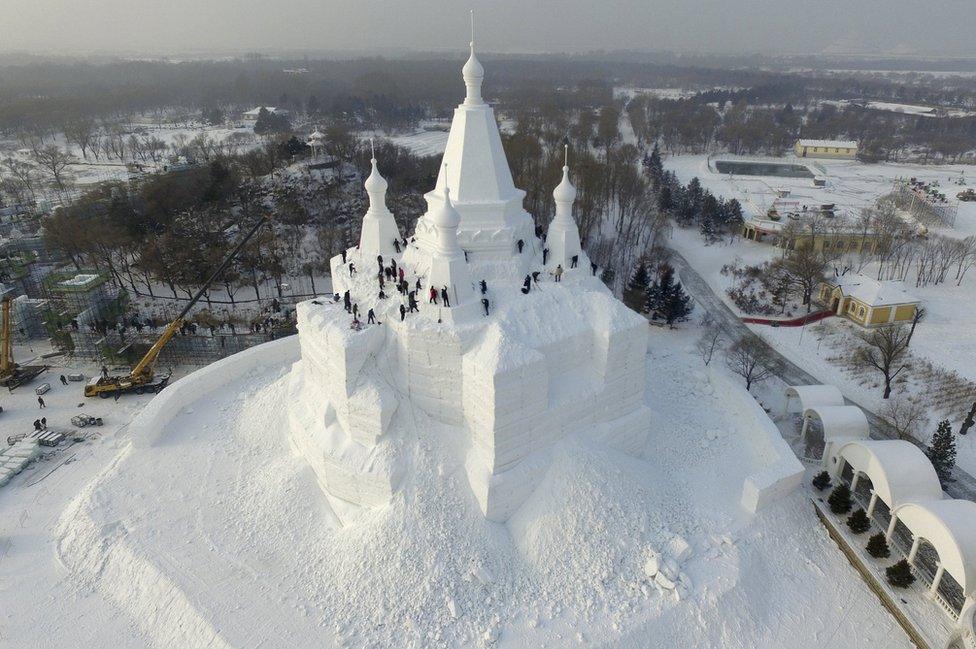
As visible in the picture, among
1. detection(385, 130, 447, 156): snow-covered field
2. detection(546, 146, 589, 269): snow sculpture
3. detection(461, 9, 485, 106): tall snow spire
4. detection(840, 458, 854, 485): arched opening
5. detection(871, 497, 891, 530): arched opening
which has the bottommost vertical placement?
detection(871, 497, 891, 530): arched opening

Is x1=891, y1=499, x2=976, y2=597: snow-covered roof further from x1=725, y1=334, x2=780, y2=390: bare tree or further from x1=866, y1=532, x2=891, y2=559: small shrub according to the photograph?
x1=725, y1=334, x2=780, y2=390: bare tree

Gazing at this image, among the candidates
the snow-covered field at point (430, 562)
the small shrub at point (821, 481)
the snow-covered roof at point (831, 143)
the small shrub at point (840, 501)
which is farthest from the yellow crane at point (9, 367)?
the snow-covered roof at point (831, 143)

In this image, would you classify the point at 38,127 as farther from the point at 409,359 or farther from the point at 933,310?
the point at 933,310

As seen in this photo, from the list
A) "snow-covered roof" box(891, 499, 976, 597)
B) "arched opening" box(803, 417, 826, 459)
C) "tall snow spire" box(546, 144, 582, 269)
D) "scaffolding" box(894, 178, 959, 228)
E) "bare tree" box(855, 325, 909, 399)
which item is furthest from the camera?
"scaffolding" box(894, 178, 959, 228)

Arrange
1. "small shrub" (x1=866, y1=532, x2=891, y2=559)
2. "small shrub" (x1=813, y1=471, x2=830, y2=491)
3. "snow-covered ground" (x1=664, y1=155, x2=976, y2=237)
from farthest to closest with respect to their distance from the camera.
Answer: "snow-covered ground" (x1=664, y1=155, x2=976, y2=237) → "small shrub" (x1=813, y1=471, x2=830, y2=491) → "small shrub" (x1=866, y1=532, x2=891, y2=559)

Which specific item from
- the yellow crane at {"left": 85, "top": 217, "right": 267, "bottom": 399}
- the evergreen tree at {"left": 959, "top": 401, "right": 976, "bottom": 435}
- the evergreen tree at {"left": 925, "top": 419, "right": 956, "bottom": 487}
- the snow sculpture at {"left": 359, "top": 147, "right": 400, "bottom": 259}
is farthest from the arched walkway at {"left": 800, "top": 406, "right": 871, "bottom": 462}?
the yellow crane at {"left": 85, "top": 217, "right": 267, "bottom": 399}

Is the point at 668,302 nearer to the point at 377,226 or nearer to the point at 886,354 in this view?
the point at 886,354

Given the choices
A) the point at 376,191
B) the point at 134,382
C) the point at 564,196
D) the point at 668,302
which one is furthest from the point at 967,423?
the point at 134,382
